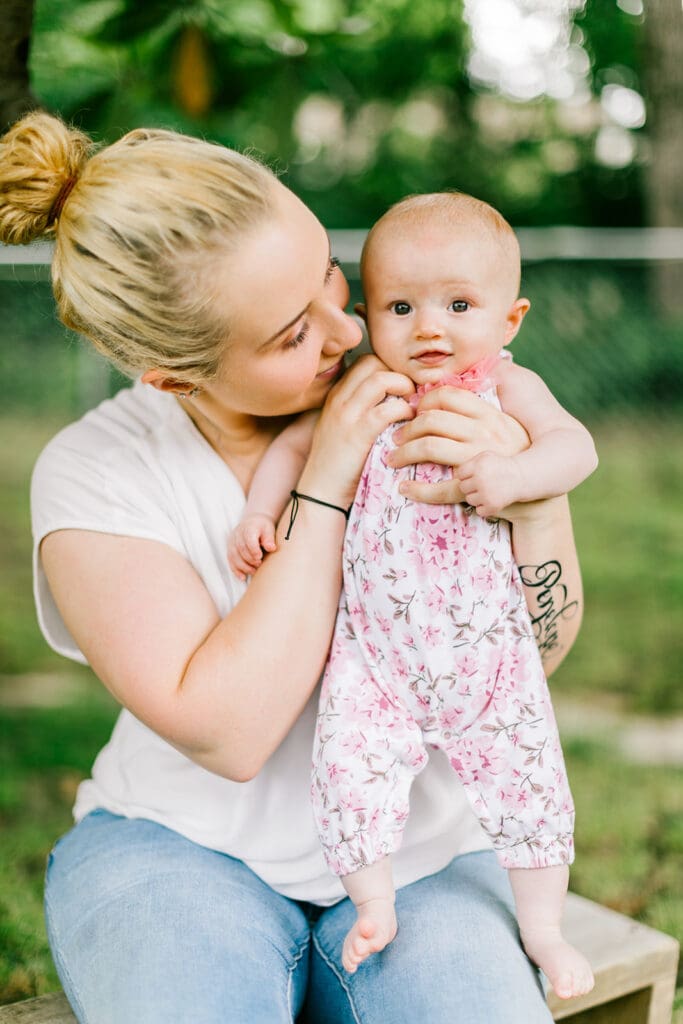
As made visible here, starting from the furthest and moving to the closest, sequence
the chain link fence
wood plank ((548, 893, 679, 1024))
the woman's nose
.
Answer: the chain link fence
wood plank ((548, 893, 679, 1024))
the woman's nose

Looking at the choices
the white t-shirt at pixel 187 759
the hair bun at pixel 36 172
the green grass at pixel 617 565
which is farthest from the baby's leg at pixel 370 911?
the green grass at pixel 617 565

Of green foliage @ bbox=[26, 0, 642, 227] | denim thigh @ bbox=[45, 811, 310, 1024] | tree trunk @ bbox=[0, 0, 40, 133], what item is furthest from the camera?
green foliage @ bbox=[26, 0, 642, 227]

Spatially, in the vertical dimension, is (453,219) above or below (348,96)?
above

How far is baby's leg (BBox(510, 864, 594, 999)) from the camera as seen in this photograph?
62.4 inches

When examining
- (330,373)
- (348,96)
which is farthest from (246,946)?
(348,96)

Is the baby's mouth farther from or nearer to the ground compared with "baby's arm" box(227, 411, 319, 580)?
farther from the ground

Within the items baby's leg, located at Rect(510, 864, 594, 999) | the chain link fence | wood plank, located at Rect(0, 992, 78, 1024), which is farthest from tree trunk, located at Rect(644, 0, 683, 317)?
wood plank, located at Rect(0, 992, 78, 1024)

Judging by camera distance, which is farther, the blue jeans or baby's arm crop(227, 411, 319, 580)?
baby's arm crop(227, 411, 319, 580)

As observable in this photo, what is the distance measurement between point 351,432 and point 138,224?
16.9 inches

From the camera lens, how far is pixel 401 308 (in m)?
1.74

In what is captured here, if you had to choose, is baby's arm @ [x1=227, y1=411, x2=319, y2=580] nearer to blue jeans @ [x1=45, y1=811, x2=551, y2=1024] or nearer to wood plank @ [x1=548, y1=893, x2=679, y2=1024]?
blue jeans @ [x1=45, y1=811, x2=551, y2=1024]

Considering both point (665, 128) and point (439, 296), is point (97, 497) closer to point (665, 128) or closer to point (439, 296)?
point (439, 296)

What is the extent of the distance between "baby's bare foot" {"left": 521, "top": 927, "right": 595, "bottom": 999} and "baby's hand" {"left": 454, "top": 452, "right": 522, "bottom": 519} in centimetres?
61

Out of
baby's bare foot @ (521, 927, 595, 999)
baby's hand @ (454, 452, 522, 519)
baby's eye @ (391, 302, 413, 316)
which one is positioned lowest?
baby's bare foot @ (521, 927, 595, 999)
